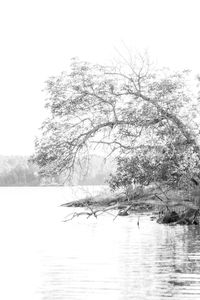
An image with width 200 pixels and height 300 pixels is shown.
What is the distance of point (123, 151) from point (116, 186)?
81.9 inches

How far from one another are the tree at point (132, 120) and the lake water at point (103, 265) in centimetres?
397

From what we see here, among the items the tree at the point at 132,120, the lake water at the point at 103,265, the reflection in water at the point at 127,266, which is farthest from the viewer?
the tree at the point at 132,120

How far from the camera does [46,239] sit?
3803 cm

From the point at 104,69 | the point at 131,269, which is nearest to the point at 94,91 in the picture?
the point at 104,69

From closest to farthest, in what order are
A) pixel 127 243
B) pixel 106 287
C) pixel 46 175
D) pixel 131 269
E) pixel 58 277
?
pixel 106 287 → pixel 58 277 → pixel 131 269 → pixel 127 243 → pixel 46 175

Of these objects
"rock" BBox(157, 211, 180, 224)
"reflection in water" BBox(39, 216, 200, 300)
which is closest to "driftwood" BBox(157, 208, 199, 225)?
"rock" BBox(157, 211, 180, 224)

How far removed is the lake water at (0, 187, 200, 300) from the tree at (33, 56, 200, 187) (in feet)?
13.0

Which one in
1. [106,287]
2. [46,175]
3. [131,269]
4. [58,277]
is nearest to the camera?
[106,287]

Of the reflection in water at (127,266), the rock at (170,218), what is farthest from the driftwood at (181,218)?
the reflection in water at (127,266)

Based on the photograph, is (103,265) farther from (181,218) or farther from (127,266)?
(181,218)

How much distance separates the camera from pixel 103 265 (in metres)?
24.9

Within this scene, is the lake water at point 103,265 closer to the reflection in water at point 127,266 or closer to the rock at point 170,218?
the reflection in water at point 127,266

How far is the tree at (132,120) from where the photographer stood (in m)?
35.1

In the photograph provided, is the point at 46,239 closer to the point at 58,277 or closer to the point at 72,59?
the point at 72,59
